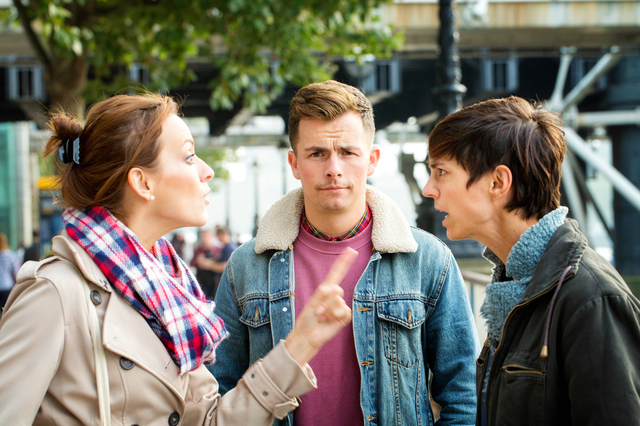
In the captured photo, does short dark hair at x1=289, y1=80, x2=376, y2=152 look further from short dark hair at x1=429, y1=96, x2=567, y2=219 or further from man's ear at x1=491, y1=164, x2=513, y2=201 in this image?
man's ear at x1=491, y1=164, x2=513, y2=201

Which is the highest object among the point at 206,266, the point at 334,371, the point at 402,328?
the point at 402,328

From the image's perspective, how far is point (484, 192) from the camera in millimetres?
1880

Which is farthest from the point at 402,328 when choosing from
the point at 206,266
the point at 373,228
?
the point at 206,266

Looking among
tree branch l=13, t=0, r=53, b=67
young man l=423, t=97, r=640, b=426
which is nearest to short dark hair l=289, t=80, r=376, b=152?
young man l=423, t=97, r=640, b=426

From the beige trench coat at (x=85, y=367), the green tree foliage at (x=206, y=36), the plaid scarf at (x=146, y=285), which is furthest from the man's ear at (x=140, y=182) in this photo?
the green tree foliage at (x=206, y=36)

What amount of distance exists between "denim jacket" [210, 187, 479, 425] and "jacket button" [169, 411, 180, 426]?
540mm

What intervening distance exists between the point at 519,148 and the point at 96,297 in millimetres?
1358

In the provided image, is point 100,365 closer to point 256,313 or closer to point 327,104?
point 256,313

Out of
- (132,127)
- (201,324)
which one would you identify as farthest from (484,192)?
(132,127)

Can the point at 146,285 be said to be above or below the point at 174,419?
above

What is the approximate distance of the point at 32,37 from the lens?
7.70 meters

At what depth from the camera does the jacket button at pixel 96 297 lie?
65.7 inches

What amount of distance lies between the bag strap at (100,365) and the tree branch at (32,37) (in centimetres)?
712

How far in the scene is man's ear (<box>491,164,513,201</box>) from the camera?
5.95ft
